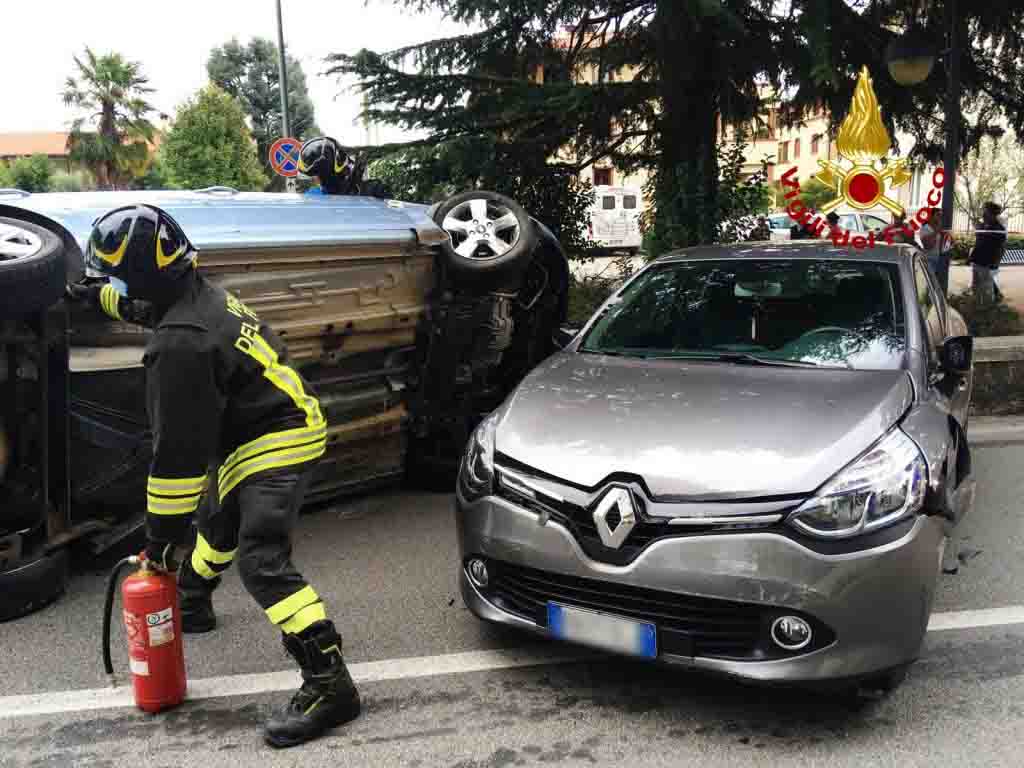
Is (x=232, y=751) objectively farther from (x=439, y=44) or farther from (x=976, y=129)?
(x=976, y=129)

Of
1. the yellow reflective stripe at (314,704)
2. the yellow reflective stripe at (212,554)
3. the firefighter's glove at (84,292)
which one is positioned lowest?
the yellow reflective stripe at (314,704)

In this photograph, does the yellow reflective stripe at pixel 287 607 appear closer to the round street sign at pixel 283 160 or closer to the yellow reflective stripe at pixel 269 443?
the yellow reflective stripe at pixel 269 443

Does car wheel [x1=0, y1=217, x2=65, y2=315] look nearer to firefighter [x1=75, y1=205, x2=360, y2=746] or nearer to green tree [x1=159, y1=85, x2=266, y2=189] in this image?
firefighter [x1=75, y1=205, x2=360, y2=746]

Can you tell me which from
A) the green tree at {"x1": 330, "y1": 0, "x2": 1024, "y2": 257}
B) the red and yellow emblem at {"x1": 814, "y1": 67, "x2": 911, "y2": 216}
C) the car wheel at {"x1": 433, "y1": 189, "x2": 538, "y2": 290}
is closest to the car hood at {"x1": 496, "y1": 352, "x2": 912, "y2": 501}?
the car wheel at {"x1": 433, "y1": 189, "x2": 538, "y2": 290}

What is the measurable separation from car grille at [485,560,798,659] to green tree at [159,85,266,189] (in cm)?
4052

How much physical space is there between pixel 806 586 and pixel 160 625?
2012 millimetres

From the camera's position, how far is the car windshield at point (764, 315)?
12.9ft

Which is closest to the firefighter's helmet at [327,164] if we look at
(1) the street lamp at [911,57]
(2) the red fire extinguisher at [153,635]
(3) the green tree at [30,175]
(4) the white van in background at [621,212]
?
(2) the red fire extinguisher at [153,635]

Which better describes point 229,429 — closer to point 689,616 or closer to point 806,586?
point 689,616

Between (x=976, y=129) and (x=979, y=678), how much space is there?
9008 millimetres

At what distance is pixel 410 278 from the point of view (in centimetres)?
509

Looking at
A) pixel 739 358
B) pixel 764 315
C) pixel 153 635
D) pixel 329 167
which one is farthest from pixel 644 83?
pixel 153 635

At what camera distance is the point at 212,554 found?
3.37 meters

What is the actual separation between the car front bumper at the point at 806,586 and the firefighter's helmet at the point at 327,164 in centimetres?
397
